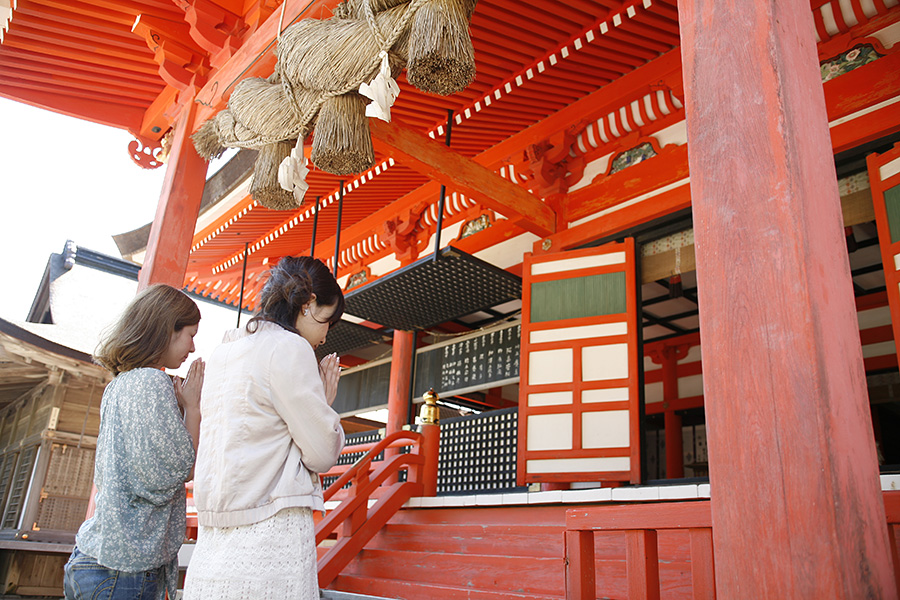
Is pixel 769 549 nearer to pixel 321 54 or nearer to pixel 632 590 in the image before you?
pixel 632 590

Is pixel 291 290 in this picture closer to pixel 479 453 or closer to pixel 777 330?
pixel 777 330

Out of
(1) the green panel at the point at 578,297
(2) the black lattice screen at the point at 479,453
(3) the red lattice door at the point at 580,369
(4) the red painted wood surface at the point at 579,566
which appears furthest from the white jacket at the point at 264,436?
(2) the black lattice screen at the point at 479,453

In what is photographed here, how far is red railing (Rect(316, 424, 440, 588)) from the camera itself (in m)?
4.68

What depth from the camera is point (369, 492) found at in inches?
196

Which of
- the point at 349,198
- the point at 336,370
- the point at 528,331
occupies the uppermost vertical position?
the point at 349,198

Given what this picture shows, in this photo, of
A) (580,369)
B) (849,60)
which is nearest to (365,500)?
(580,369)

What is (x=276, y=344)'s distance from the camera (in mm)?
1656

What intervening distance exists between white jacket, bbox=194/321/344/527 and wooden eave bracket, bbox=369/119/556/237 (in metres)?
2.93

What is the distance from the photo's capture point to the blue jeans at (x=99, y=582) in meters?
1.67

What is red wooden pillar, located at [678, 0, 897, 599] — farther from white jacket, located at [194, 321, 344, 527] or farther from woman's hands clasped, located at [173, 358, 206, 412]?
woman's hands clasped, located at [173, 358, 206, 412]

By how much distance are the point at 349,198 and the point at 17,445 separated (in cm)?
712

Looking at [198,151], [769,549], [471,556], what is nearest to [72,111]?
[198,151]

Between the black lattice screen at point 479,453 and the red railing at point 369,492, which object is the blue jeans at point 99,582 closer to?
the red railing at point 369,492

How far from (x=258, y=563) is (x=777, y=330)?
3.94 ft
